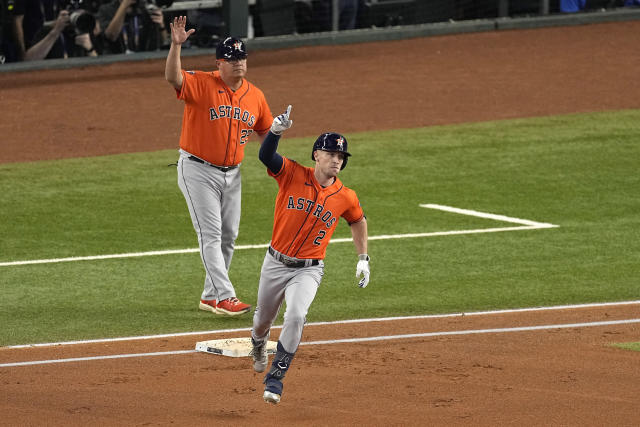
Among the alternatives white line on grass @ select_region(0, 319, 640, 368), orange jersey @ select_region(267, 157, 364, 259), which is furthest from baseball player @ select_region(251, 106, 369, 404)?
white line on grass @ select_region(0, 319, 640, 368)

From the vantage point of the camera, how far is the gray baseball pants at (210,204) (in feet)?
34.9

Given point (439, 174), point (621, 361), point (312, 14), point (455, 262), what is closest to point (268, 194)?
point (439, 174)

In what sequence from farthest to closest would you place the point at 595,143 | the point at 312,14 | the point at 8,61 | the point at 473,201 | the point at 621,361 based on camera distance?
the point at 312,14, the point at 8,61, the point at 595,143, the point at 473,201, the point at 621,361

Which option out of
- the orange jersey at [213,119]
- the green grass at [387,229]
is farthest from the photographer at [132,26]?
the orange jersey at [213,119]

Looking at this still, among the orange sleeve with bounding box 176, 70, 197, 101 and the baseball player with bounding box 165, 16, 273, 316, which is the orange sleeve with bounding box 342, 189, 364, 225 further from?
the orange sleeve with bounding box 176, 70, 197, 101

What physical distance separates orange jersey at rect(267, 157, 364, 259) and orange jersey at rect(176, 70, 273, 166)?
206cm

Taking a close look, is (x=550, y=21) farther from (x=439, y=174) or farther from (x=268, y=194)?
(x=268, y=194)

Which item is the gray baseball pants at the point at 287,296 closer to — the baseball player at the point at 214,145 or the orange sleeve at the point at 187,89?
the baseball player at the point at 214,145

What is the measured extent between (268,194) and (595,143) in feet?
16.4

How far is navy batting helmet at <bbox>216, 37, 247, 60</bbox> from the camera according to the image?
1030 centimetres

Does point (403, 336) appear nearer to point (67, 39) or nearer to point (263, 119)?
point (263, 119)

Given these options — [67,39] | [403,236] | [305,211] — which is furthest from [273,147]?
[67,39]

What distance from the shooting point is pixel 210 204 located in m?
10.6

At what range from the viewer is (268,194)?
15.9m
